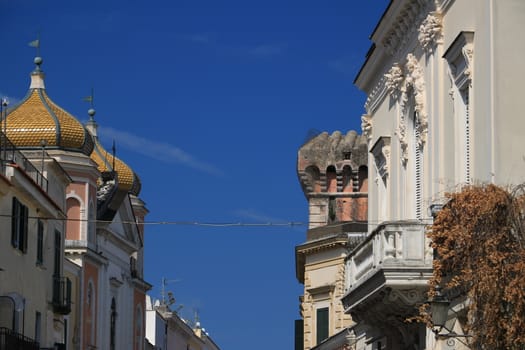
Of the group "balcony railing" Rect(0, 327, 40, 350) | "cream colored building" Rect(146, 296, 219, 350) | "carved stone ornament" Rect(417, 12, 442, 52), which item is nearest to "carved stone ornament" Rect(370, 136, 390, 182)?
"carved stone ornament" Rect(417, 12, 442, 52)

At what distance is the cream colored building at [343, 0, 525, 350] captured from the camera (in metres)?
21.9

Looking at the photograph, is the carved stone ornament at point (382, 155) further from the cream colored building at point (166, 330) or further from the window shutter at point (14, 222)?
the cream colored building at point (166, 330)

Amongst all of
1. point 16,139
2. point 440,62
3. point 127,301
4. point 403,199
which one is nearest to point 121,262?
point 127,301

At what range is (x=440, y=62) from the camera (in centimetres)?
2539

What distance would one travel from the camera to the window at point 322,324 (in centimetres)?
4641

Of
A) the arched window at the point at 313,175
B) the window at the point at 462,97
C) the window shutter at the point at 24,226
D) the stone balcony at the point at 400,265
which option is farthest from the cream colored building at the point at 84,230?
the window at the point at 462,97

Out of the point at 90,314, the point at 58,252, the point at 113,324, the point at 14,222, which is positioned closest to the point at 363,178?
the point at 58,252

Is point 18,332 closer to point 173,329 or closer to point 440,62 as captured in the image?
point 440,62

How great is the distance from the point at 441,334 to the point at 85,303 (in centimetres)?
3553

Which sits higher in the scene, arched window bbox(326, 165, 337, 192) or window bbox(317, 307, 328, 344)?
arched window bbox(326, 165, 337, 192)

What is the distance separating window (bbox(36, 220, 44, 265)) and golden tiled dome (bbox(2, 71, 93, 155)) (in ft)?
48.7

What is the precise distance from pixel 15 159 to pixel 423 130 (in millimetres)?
13048

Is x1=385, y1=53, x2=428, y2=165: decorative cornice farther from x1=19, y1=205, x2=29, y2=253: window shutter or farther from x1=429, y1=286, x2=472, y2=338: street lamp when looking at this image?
x1=19, y1=205, x2=29, y2=253: window shutter

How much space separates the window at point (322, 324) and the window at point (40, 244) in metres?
11.1
